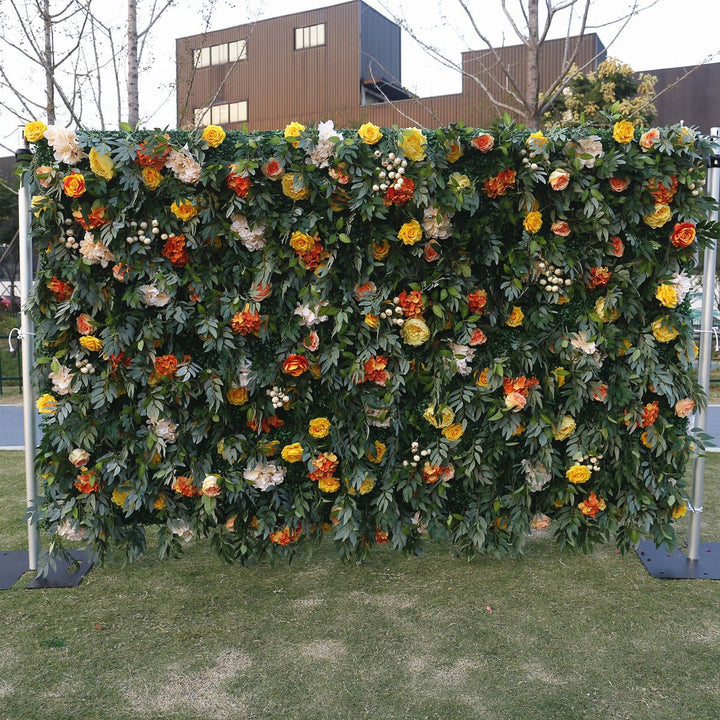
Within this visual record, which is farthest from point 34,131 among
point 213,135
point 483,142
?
point 483,142

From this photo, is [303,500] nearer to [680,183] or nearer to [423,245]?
[423,245]

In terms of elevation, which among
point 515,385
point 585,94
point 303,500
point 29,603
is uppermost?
point 585,94

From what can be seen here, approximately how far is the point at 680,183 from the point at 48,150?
9.24 ft

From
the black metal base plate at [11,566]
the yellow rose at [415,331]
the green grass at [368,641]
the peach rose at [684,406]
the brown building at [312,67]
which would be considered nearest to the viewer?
the green grass at [368,641]

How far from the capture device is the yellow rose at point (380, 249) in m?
3.09

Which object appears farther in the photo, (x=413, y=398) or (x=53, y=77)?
(x=53, y=77)

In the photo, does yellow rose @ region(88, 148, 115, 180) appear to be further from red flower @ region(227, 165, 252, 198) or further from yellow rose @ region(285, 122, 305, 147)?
yellow rose @ region(285, 122, 305, 147)

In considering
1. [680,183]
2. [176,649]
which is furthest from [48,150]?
[680,183]

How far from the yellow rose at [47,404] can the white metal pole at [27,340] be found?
73 mm

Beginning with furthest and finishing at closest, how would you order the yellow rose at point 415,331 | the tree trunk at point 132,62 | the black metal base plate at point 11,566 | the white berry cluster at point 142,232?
1. the tree trunk at point 132,62
2. the black metal base plate at point 11,566
3. the yellow rose at point 415,331
4. the white berry cluster at point 142,232

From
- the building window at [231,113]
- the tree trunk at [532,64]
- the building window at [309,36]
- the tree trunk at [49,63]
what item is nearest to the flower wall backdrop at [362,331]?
the tree trunk at [532,64]

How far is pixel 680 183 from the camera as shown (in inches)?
121

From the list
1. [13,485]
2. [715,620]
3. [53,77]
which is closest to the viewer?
[715,620]

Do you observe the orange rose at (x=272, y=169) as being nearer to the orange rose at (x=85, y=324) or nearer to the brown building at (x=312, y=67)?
the orange rose at (x=85, y=324)
